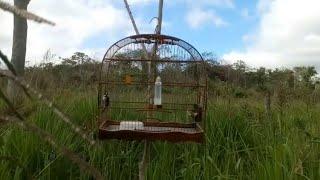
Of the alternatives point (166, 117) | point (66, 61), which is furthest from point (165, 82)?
point (66, 61)

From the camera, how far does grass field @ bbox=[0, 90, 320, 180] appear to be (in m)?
3.46

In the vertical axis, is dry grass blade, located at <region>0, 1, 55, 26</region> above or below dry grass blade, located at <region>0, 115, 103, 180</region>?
above

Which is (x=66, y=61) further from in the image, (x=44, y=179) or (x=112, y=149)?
(x=44, y=179)

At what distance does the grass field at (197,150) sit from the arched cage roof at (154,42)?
80 cm

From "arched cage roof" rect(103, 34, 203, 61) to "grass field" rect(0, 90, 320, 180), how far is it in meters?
0.80

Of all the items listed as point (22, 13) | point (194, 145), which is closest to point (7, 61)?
point (22, 13)

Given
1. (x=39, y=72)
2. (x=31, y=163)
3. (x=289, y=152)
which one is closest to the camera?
(x=289, y=152)

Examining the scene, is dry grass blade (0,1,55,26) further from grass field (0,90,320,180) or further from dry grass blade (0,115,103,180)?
Result: grass field (0,90,320,180)

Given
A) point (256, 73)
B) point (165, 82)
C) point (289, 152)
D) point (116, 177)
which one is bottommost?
point (116, 177)

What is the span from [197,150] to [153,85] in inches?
31.2

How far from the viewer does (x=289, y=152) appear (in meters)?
3.42

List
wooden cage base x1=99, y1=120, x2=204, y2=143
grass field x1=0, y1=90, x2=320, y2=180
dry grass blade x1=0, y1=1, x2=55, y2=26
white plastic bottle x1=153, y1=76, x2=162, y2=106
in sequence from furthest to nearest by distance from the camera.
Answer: white plastic bottle x1=153, y1=76, x2=162, y2=106 → wooden cage base x1=99, y1=120, x2=204, y2=143 → grass field x1=0, y1=90, x2=320, y2=180 → dry grass blade x1=0, y1=1, x2=55, y2=26

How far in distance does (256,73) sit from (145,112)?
12549 millimetres

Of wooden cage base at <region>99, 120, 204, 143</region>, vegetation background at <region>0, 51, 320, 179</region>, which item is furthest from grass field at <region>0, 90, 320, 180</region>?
wooden cage base at <region>99, 120, 204, 143</region>
